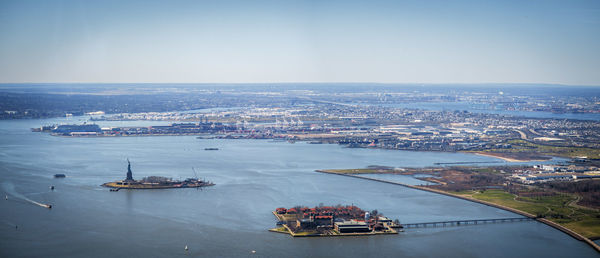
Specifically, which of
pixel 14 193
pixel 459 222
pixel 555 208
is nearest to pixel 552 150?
pixel 555 208

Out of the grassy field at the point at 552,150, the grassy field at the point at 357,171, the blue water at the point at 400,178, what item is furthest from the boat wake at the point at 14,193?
the grassy field at the point at 552,150

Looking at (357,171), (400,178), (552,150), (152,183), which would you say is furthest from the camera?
(552,150)

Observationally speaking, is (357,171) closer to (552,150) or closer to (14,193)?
(14,193)

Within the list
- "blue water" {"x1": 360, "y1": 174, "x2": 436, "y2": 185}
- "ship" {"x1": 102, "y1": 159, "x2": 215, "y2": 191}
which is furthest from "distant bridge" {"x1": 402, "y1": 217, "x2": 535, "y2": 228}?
"ship" {"x1": 102, "y1": 159, "x2": 215, "y2": 191}

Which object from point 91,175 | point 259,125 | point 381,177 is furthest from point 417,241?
point 259,125

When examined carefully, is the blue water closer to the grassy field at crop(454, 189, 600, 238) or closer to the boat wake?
the grassy field at crop(454, 189, 600, 238)

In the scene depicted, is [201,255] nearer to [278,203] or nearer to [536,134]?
[278,203]
